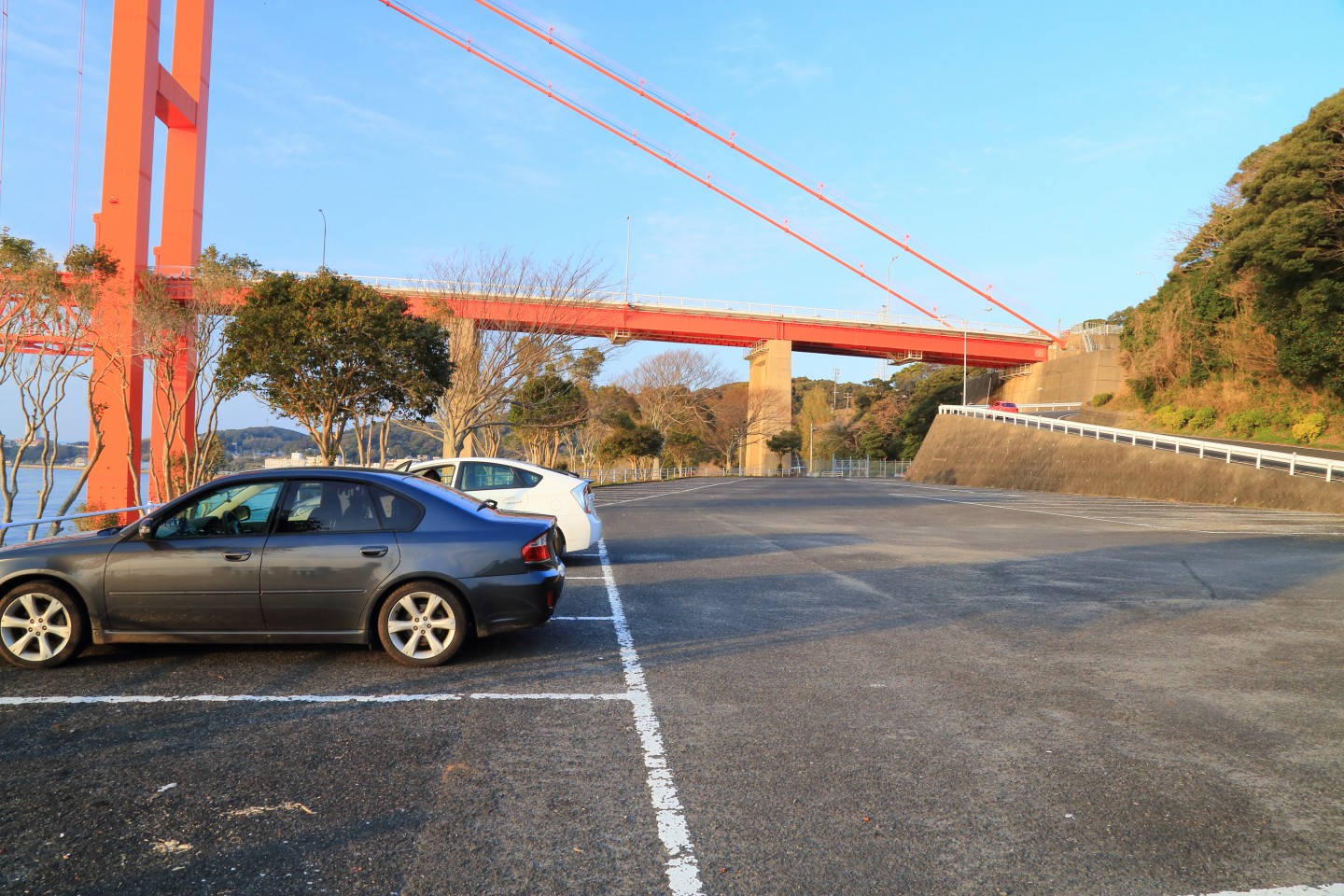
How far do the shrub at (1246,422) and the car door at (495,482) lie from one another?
3472 cm

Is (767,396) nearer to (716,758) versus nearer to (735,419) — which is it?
(735,419)

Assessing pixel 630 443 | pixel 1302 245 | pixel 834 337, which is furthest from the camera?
pixel 834 337

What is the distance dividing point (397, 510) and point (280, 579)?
2.82 feet

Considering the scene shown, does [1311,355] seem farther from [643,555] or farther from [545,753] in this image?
[545,753]

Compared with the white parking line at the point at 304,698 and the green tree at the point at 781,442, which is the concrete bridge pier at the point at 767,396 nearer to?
the green tree at the point at 781,442

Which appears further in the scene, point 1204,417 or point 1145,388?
point 1145,388

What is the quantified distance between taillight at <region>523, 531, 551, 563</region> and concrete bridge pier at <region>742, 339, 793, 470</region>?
57.9m

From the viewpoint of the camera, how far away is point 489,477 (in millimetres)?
12070

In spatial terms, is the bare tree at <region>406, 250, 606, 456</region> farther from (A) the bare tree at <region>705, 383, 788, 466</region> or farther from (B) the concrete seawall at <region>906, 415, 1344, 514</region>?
(A) the bare tree at <region>705, 383, 788, 466</region>

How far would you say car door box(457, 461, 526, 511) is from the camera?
11750mm

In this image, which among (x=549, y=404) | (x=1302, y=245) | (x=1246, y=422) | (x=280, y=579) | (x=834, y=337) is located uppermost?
(x=834, y=337)

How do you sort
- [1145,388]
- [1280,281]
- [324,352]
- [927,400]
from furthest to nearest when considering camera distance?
[927,400]
[1145,388]
[1280,281]
[324,352]

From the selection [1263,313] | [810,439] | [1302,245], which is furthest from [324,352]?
[810,439]

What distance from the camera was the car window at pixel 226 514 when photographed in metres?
6.11
